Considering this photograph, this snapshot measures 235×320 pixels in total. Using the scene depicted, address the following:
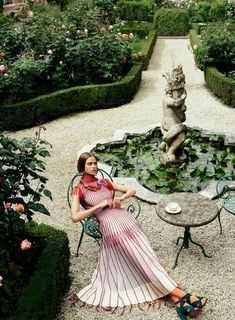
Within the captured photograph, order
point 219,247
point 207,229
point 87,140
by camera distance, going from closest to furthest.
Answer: point 219,247, point 207,229, point 87,140

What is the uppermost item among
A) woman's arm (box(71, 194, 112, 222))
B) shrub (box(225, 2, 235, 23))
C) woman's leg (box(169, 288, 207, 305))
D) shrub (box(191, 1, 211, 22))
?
woman's arm (box(71, 194, 112, 222))

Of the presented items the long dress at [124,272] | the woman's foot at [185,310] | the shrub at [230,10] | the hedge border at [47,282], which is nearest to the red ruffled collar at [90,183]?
the long dress at [124,272]

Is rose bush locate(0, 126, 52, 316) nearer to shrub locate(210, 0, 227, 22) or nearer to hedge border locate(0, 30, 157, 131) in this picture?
hedge border locate(0, 30, 157, 131)

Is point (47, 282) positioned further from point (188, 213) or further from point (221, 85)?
point (221, 85)

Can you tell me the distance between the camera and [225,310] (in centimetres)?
458

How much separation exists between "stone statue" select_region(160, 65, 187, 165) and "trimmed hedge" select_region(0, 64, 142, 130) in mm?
3772

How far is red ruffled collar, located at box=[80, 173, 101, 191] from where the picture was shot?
488 cm


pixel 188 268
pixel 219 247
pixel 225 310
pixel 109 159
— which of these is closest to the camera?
pixel 225 310

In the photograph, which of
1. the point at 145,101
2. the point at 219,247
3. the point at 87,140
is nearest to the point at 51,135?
the point at 87,140

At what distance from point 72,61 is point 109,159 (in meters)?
4.21

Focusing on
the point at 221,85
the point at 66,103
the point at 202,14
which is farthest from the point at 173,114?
the point at 202,14

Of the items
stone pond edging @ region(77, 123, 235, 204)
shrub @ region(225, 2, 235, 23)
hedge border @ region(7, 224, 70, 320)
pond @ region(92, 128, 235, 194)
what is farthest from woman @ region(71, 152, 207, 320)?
shrub @ region(225, 2, 235, 23)

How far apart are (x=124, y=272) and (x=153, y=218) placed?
171 centimetres

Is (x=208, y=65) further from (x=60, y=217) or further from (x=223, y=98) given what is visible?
(x=60, y=217)
